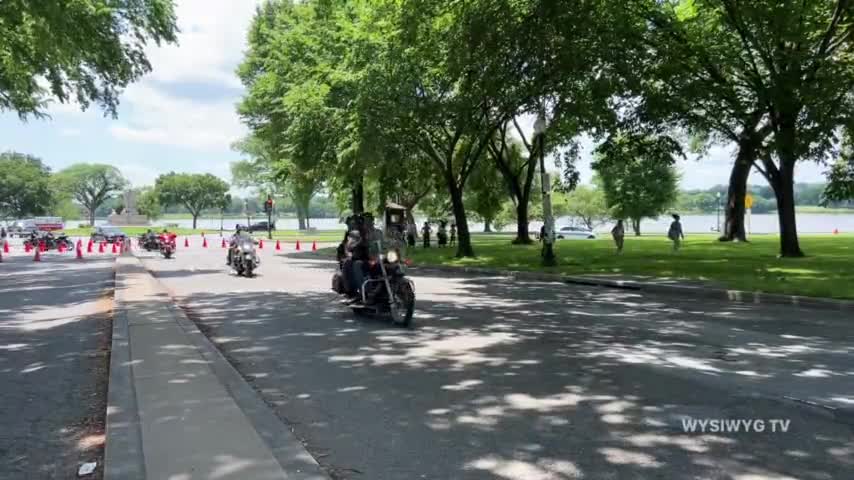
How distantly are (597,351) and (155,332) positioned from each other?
571cm

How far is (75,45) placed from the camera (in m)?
18.3

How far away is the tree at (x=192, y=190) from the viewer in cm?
11662

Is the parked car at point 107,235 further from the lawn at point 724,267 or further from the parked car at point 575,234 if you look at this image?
the parked car at point 575,234

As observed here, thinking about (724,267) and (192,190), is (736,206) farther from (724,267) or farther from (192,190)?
(192,190)

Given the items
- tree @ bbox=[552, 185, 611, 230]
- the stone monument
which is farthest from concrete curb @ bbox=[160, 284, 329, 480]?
the stone monument

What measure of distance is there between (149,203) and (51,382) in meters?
130

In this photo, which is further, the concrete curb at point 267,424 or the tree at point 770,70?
the tree at point 770,70

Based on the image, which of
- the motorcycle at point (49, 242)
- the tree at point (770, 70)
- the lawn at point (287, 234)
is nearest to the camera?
the tree at point (770, 70)

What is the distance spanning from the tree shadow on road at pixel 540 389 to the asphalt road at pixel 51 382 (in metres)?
1.49

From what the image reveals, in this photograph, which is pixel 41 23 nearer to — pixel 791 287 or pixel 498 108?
pixel 498 108

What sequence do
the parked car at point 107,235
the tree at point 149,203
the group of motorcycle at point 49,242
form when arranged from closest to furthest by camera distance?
the group of motorcycle at point 49,242 → the parked car at point 107,235 → the tree at point 149,203

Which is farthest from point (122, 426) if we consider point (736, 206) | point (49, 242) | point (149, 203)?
point (149, 203)

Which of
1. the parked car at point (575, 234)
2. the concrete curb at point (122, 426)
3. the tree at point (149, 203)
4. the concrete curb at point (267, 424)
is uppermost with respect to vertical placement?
the tree at point (149, 203)

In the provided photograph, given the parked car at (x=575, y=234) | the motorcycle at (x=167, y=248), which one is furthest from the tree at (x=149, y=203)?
the motorcycle at (x=167, y=248)
